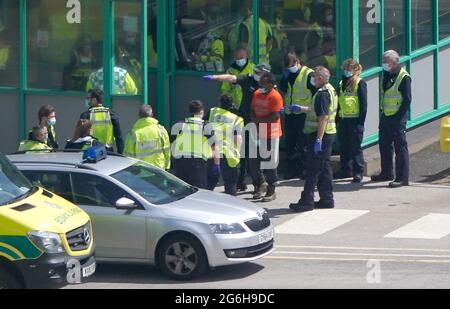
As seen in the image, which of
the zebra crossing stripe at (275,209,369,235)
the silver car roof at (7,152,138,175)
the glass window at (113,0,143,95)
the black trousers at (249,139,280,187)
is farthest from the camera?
the glass window at (113,0,143,95)

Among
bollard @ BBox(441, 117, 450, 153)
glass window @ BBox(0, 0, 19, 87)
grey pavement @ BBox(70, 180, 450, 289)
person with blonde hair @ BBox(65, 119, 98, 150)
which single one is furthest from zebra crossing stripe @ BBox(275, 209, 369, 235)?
glass window @ BBox(0, 0, 19, 87)

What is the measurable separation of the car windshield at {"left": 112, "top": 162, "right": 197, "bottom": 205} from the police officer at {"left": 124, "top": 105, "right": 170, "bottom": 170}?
1814mm

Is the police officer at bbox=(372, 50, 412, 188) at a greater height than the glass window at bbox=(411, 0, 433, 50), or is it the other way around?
the glass window at bbox=(411, 0, 433, 50)

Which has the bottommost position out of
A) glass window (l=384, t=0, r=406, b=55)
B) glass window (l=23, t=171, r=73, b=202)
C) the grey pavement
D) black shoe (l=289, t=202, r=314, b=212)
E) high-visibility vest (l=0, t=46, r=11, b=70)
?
the grey pavement

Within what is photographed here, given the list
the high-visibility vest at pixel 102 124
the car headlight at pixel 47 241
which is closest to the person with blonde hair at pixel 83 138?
the high-visibility vest at pixel 102 124

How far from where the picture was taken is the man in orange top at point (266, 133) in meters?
18.1

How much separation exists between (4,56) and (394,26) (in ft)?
22.9

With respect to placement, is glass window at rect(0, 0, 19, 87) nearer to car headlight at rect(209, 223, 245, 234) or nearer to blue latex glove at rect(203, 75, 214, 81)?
blue latex glove at rect(203, 75, 214, 81)

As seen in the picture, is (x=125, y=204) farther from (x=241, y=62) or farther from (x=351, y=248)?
(x=241, y=62)

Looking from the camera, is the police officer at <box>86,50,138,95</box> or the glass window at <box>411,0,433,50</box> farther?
the glass window at <box>411,0,433,50</box>

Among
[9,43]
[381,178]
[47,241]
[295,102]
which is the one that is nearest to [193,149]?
[295,102]

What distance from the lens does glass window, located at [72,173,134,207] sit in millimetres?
14070

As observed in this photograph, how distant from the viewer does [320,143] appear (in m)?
17.2

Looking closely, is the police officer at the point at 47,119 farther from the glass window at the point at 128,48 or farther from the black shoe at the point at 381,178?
the black shoe at the point at 381,178
